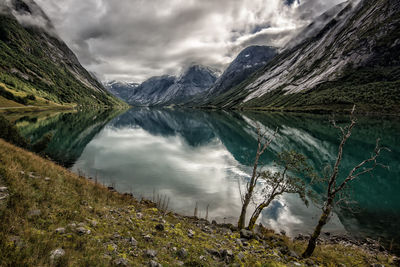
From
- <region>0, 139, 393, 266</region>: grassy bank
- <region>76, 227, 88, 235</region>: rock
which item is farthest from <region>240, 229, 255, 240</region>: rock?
<region>76, 227, 88, 235</region>: rock

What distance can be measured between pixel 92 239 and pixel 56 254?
236 cm

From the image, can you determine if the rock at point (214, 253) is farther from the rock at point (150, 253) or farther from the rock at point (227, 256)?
the rock at point (150, 253)

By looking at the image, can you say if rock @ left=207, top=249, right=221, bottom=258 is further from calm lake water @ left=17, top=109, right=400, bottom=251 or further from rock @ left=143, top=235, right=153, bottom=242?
calm lake water @ left=17, top=109, right=400, bottom=251

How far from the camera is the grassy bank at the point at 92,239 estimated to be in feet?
24.6

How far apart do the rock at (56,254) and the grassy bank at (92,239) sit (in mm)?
32

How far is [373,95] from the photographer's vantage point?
162 metres

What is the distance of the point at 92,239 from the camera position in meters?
9.59

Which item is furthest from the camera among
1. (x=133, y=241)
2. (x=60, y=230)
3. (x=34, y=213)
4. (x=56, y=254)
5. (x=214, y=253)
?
(x=214, y=253)

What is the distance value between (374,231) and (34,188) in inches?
1374

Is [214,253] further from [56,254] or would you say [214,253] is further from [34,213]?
[34,213]

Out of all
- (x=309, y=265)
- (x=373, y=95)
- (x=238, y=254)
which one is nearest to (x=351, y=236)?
(x=309, y=265)

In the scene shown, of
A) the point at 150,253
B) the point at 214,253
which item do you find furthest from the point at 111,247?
the point at 214,253

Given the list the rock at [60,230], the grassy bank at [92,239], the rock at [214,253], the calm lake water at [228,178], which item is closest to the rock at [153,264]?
the grassy bank at [92,239]

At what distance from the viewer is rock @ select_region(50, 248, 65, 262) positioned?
278 inches
